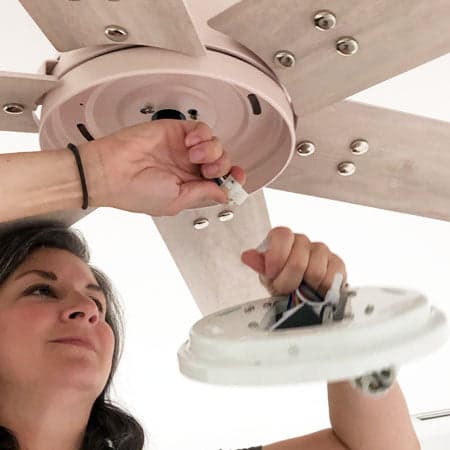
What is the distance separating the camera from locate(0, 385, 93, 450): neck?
4.33 ft

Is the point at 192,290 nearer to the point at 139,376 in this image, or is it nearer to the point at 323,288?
the point at 323,288

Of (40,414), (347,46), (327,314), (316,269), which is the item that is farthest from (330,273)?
(40,414)

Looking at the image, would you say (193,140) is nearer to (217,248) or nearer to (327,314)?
(327,314)

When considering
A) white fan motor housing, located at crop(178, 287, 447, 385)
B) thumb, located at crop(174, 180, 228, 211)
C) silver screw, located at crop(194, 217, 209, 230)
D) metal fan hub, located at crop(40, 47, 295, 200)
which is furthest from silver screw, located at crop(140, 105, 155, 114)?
white fan motor housing, located at crop(178, 287, 447, 385)

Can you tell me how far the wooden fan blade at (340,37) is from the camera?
875 millimetres

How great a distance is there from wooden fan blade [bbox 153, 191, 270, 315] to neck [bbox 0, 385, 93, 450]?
0.27 m

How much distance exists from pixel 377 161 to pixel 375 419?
0.39 m

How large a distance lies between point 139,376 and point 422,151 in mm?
1178

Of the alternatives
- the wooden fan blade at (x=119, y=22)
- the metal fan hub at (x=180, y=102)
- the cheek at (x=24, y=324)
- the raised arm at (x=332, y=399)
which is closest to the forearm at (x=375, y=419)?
the raised arm at (x=332, y=399)

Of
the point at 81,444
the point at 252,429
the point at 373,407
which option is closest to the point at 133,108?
the point at 373,407

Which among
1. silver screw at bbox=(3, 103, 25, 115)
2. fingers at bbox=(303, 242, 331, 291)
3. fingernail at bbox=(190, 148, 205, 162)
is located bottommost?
fingers at bbox=(303, 242, 331, 291)

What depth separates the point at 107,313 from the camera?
1.59 m

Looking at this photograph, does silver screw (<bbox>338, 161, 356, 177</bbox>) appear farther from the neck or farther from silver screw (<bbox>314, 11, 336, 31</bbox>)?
the neck

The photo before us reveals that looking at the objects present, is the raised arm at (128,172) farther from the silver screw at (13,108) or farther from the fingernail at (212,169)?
the silver screw at (13,108)
